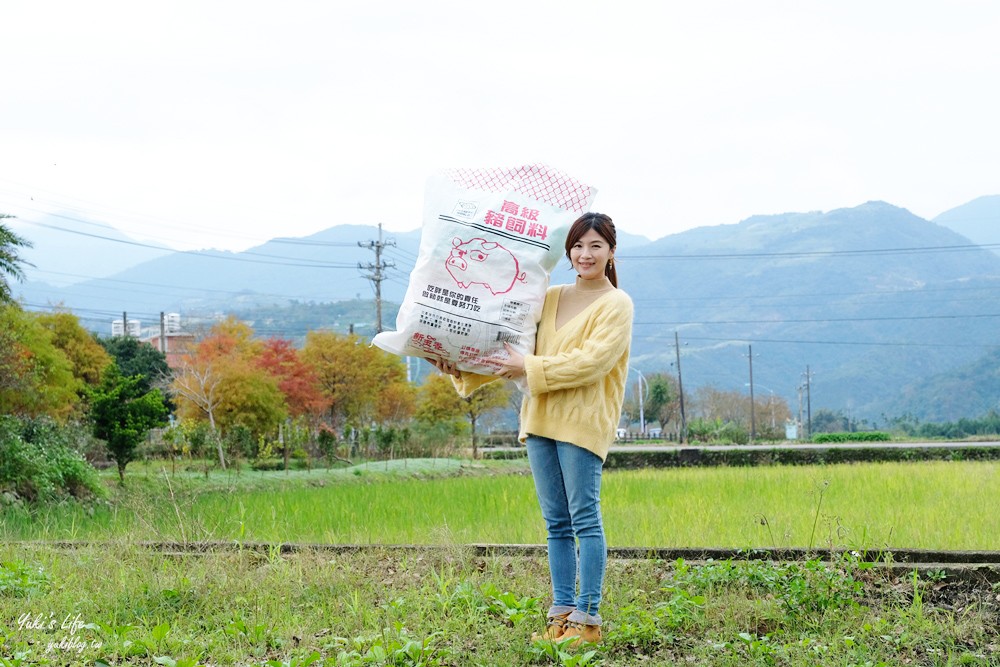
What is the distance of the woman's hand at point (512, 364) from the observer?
11.9ft

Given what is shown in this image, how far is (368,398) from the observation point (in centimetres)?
2939

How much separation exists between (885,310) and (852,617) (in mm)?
177147

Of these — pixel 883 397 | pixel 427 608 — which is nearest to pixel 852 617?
pixel 427 608

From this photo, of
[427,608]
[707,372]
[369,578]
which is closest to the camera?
[427,608]

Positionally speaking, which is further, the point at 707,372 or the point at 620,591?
the point at 707,372

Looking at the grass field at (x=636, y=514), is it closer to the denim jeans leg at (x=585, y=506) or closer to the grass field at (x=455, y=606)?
the grass field at (x=455, y=606)

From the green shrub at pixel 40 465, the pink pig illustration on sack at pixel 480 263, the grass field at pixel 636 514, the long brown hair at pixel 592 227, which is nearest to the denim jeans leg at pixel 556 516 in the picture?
the pink pig illustration on sack at pixel 480 263

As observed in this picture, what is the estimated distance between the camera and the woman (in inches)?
139

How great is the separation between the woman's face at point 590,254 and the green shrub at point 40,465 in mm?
9054

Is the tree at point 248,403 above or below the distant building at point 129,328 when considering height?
below

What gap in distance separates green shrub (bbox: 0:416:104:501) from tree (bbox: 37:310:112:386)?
16380 mm

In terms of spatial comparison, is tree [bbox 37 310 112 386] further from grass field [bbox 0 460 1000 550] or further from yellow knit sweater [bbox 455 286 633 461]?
yellow knit sweater [bbox 455 286 633 461]

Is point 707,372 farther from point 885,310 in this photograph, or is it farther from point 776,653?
point 776,653

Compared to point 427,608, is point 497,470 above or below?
below
